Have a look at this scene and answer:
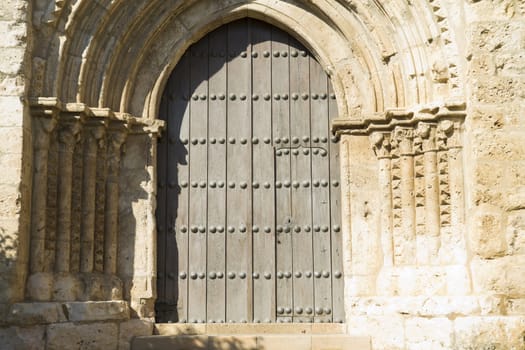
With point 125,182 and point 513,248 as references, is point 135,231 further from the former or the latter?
point 513,248

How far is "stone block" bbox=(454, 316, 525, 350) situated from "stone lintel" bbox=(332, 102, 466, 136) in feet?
5.65

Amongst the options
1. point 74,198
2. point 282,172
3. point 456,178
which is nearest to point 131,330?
point 74,198

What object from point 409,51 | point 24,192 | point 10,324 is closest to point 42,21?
point 24,192

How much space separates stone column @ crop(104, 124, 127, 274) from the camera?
25.7 ft

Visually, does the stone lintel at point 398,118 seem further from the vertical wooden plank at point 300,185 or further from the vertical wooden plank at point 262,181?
the vertical wooden plank at point 262,181

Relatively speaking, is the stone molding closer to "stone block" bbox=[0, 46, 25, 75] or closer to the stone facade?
the stone facade

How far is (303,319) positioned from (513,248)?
1995 millimetres

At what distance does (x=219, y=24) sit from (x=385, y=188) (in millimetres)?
2211

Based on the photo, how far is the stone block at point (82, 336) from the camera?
717 cm

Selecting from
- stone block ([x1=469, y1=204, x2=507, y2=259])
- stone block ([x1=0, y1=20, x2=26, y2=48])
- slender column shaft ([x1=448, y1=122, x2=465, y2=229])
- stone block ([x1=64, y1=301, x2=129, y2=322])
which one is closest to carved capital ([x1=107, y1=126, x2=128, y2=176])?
stone block ([x1=0, y1=20, x2=26, y2=48])

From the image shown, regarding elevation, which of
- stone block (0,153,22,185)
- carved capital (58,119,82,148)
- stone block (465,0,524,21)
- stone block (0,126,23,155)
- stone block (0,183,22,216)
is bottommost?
stone block (0,183,22,216)

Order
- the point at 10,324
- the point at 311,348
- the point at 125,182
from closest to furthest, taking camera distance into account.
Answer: the point at 10,324, the point at 311,348, the point at 125,182

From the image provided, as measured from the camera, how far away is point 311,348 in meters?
7.55

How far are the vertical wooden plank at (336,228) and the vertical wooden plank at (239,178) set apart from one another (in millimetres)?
753
